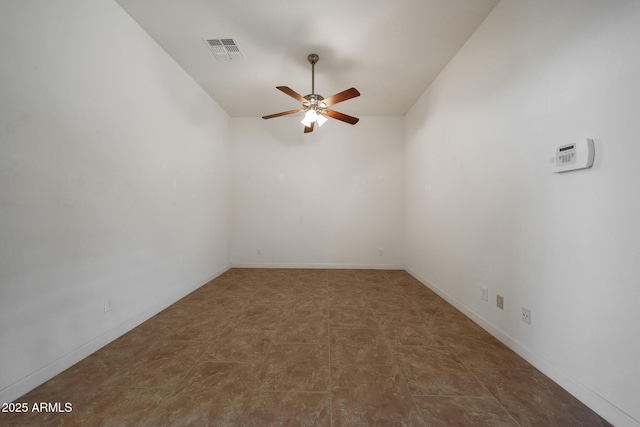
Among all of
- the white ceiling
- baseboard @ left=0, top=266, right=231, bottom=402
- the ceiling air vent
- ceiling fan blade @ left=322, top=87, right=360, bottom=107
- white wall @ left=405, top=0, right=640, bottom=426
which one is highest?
the ceiling air vent

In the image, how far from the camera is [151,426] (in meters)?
1.16

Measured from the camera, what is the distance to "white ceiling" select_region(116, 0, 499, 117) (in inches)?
82.4

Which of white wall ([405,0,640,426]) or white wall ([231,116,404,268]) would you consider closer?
white wall ([405,0,640,426])

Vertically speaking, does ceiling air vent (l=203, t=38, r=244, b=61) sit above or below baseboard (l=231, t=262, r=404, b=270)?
above

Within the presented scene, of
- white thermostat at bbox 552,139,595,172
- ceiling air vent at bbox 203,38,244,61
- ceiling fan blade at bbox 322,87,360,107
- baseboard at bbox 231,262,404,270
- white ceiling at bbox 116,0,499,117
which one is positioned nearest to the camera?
white thermostat at bbox 552,139,595,172

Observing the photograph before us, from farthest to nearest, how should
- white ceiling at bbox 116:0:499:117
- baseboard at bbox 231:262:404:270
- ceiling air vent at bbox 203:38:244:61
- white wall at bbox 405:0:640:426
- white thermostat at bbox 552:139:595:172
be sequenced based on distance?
1. baseboard at bbox 231:262:404:270
2. ceiling air vent at bbox 203:38:244:61
3. white ceiling at bbox 116:0:499:117
4. white thermostat at bbox 552:139:595:172
5. white wall at bbox 405:0:640:426

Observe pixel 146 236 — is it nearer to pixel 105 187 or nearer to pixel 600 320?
pixel 105 187

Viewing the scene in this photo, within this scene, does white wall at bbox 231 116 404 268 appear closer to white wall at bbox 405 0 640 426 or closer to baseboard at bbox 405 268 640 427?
white wall at bbox 405 0 640 426

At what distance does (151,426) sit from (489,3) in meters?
3.79

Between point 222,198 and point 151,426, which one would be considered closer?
point 151,426

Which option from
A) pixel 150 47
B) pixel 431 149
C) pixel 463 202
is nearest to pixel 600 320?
pixel 463 202


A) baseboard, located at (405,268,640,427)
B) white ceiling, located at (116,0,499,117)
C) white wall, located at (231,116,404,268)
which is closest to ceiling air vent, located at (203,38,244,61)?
white ceiling, located at (116,0,499,117)

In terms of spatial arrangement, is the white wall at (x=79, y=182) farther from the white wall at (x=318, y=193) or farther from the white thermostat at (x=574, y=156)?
the white thermostat at (x=574, y=156)

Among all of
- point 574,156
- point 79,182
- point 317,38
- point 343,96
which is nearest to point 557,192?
point 574,156
